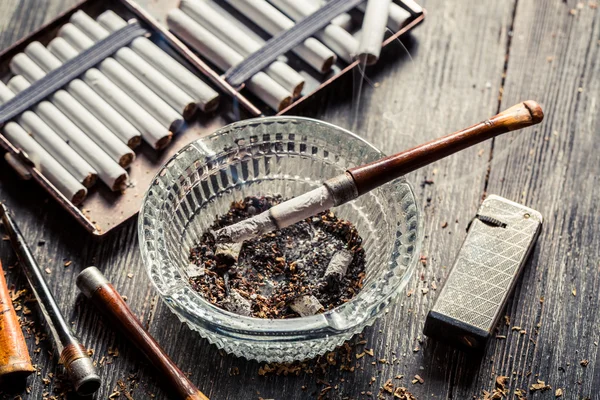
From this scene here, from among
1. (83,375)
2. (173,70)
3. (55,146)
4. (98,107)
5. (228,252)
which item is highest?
(173,70)

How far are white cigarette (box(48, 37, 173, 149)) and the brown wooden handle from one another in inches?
18.3

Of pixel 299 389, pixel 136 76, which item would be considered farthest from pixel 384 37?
pixel 299 389

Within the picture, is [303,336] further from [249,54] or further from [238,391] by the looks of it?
[249,54]

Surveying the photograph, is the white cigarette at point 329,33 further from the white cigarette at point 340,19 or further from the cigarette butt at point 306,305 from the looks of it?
the cigarette butt at point 306,305

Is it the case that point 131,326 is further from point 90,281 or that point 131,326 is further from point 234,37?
point 234,37

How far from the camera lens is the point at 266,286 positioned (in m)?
1.47

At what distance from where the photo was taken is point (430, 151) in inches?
53.3

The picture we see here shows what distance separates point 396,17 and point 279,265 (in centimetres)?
62

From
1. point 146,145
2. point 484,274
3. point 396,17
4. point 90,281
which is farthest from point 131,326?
point 396,17

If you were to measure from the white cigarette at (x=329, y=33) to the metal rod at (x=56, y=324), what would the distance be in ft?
2.29

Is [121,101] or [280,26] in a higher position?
[280,26]

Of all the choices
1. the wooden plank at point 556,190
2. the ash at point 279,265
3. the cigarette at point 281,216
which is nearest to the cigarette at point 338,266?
the ash at point 279,265

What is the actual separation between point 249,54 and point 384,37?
0.29 meters

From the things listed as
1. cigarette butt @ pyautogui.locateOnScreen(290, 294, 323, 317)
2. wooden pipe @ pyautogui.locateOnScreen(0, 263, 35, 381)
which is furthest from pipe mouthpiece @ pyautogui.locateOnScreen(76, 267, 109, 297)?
cigarette butt @ pyautogui.locateOnScreen(290, 294, 323, 317)
